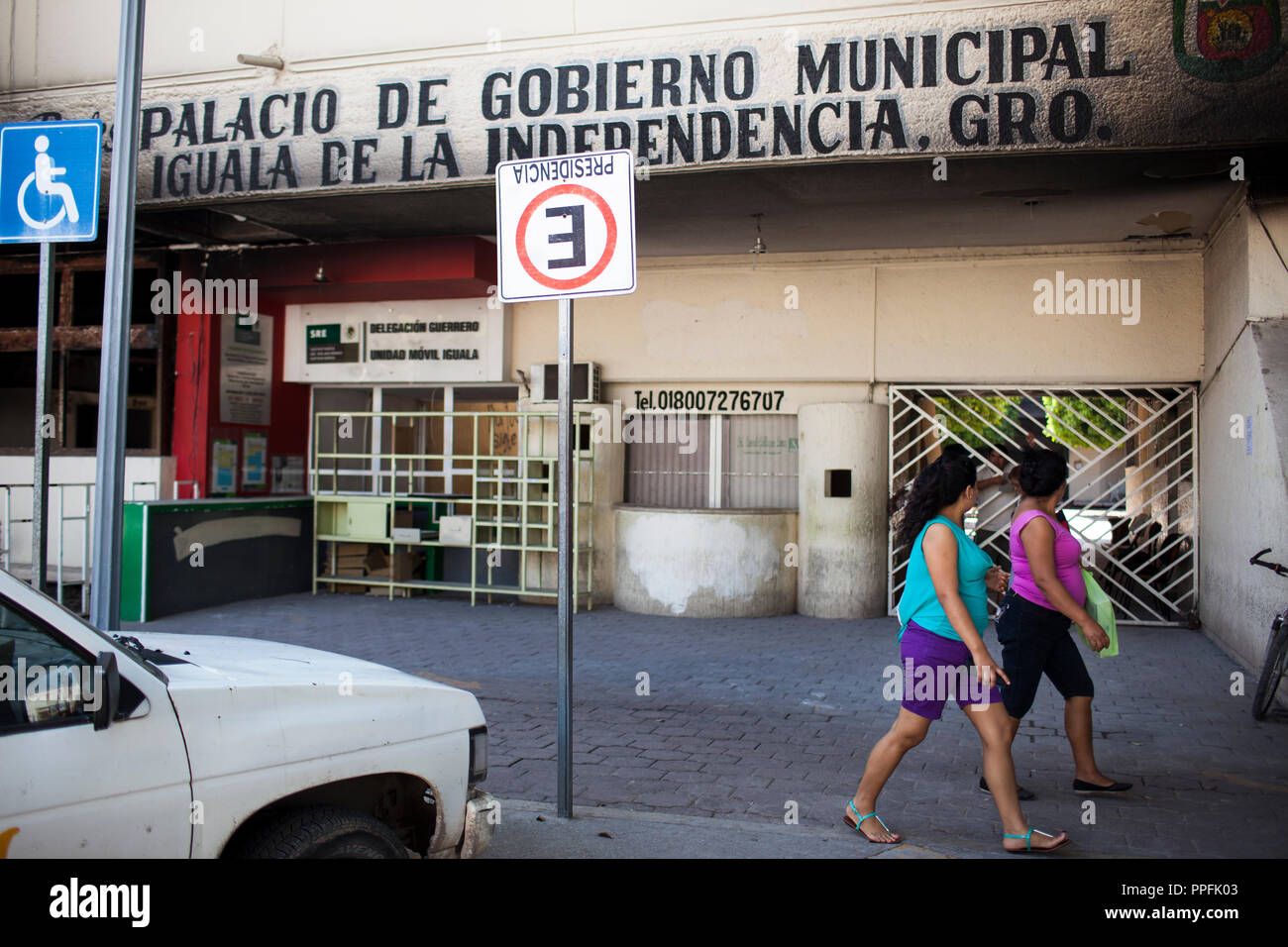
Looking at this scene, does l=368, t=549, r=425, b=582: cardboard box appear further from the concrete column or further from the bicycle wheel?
the bicycle wheel

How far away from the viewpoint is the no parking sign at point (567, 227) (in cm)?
487

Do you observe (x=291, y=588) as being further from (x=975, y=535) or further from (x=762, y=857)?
(x=762, y=857)

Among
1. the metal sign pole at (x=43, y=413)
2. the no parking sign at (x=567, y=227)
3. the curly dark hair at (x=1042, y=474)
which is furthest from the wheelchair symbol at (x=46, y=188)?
the curly dark hair at (x=1042, y=474)

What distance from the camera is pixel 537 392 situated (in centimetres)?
1214

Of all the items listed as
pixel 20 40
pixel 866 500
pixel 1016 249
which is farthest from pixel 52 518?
pixel 1016 249

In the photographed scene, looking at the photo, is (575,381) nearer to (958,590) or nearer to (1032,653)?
(1032,653)

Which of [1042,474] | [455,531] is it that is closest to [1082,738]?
[1042,474]

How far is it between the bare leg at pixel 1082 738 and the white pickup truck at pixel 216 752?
10.4 feet

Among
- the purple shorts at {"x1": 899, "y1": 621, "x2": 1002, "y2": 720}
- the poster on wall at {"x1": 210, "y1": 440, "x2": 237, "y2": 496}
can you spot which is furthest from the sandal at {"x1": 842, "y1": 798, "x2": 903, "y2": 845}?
the poster on wall at {"x1": 210, "y1": 440, "x2": 237, "y2": 496}

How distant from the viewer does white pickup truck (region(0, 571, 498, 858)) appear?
262 cm

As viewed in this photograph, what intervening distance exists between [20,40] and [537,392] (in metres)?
6.55

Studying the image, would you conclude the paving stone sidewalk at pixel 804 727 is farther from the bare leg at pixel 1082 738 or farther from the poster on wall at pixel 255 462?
the poster on wall at pixel 255 462

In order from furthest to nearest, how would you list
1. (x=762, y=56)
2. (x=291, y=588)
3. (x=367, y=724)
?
(x=291, y=588), (x=762, y=56), (x=367, y=724)
